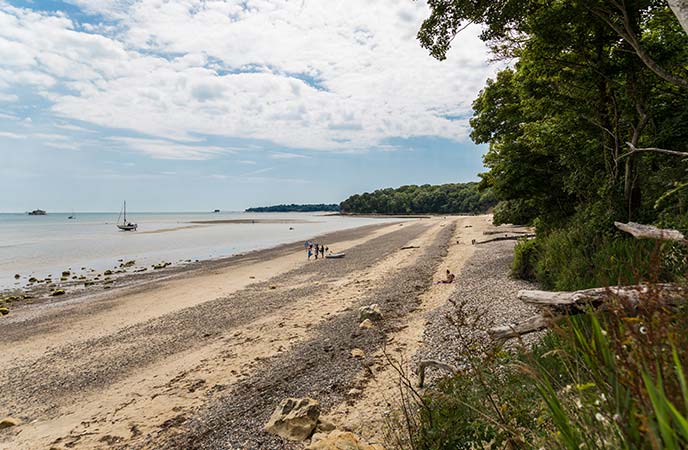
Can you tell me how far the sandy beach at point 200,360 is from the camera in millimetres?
6152

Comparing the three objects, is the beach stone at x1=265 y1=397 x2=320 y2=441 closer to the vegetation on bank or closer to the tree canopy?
the vegetation on bank

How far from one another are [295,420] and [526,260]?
10.8 metres

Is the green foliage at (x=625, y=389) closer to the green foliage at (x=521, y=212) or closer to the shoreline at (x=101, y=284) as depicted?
the green foliage at (x=521, y=212)

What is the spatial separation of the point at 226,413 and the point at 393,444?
10.9ft

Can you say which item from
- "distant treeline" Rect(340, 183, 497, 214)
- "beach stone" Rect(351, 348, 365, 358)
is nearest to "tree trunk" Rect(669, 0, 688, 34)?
"beach stone" Rect(351, 348, 365, 358)

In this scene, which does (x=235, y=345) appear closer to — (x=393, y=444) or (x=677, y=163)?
(x=393, y=444)

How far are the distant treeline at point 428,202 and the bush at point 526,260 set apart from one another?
12183cm

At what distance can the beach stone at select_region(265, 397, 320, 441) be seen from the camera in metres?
5.30

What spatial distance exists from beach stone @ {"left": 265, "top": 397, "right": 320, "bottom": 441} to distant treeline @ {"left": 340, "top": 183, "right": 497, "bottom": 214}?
433 ft

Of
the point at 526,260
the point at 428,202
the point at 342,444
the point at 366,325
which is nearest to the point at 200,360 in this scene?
the point at 366,325

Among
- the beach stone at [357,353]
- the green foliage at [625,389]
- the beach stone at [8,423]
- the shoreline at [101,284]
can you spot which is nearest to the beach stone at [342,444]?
the green foliage at [625,389]

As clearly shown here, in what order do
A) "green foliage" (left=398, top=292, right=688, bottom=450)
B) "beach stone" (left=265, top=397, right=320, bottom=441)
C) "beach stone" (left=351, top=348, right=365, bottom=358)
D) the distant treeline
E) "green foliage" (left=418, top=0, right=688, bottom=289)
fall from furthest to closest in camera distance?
the distant treeline → "beach stone" (left=351, top=348, right=365, bottom=358) → "green foliage" (left=418, top=0, right=688, bottom=289) → "beach stone" (left=265, top=397, right=320, bottom=441) → "green foliage" (left=398, top=292, right=688, bottom=450)

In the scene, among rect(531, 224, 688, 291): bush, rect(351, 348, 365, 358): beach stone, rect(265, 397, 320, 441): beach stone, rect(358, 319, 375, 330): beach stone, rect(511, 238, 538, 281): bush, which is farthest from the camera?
rect(511, 238, 538, 281): bush

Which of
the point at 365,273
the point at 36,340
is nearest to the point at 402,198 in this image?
the point at 365,273
